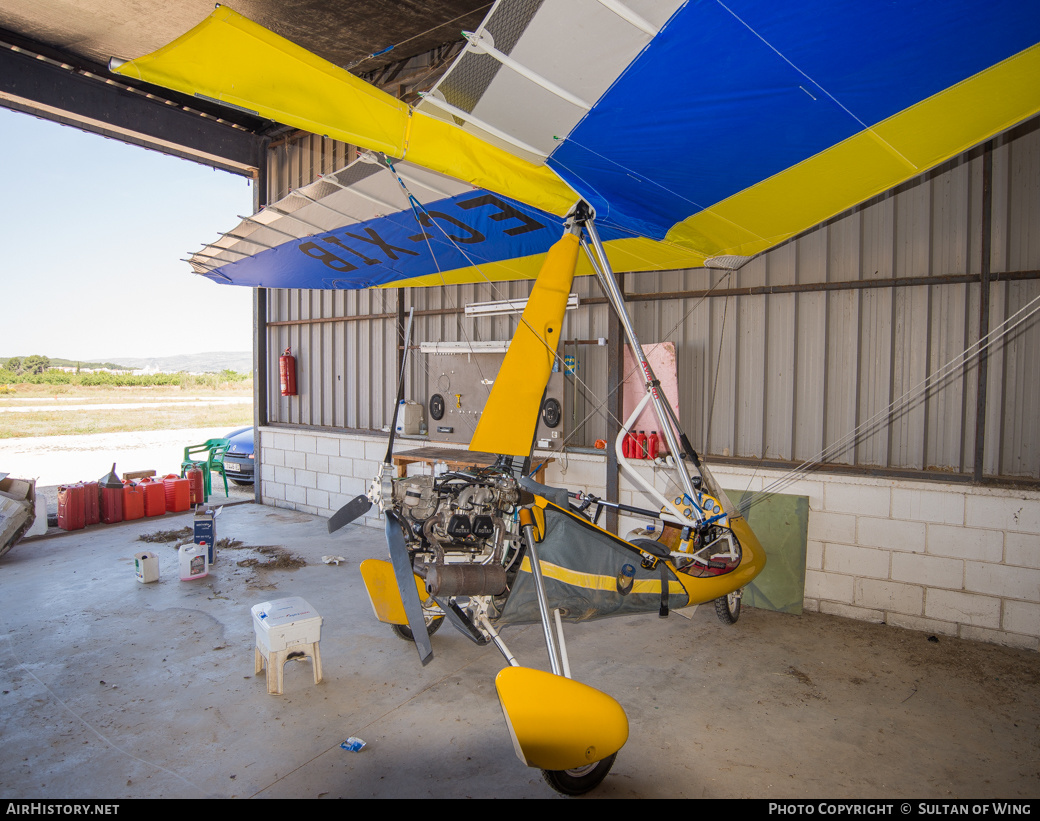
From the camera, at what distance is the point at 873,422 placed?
189 inches

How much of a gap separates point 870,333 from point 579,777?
13.7 feet

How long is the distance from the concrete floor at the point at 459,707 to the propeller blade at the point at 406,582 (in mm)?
617

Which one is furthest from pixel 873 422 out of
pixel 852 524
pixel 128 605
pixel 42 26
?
pixel 42 26


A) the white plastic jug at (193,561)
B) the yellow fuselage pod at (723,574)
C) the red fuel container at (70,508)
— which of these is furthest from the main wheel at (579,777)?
the red fuel container at (70,508)

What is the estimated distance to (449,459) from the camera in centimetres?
577

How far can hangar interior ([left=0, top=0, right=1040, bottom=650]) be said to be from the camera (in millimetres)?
4238

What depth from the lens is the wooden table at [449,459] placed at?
5723 millimetres

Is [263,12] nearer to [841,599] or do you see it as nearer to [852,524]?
[852,524]

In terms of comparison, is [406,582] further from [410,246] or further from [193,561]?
[193,561]

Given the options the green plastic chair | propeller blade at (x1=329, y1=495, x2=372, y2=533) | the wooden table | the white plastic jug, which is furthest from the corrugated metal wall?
the green plastic chair

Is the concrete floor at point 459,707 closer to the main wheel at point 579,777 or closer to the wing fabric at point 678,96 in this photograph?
the main wheel at point 579,777

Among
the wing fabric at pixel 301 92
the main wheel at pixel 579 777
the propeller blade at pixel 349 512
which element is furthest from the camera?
the propeller blade at pixel 349 512

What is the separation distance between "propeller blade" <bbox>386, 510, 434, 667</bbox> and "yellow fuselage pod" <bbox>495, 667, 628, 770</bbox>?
477 millimetres

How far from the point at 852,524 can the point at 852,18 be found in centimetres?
395
